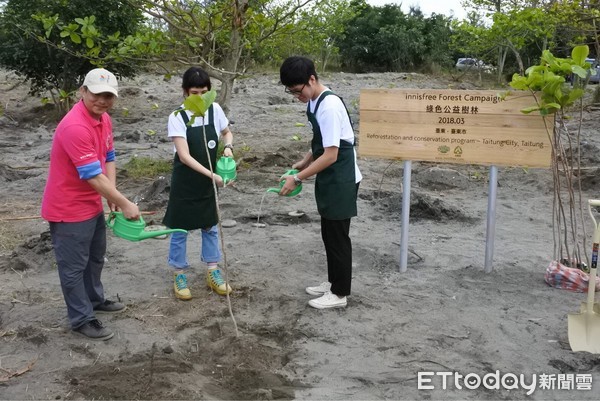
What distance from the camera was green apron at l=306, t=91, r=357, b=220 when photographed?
12.3 ft

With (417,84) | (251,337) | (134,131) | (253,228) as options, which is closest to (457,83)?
(417,84)

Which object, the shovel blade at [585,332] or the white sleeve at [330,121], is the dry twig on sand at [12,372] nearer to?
the white sleeve at [330,121]

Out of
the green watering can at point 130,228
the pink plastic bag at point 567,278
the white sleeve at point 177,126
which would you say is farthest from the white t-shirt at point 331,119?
the pink plastic bag at point 567,278

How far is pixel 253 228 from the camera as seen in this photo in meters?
5.95

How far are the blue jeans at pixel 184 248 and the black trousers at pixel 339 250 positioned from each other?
2.75 feet

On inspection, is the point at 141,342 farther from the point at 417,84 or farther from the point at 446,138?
the point at 417,84

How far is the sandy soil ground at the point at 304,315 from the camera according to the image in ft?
10.2

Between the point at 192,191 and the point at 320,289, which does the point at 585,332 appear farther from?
the point at 192,191

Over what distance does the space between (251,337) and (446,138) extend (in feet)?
7.22

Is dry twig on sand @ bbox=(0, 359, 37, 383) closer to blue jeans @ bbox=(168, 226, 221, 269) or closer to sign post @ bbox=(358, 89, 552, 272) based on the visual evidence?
blue jeans @ bbox=(168, 226, 221, 269)

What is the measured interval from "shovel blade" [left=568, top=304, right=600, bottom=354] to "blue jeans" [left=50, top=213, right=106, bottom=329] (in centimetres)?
295

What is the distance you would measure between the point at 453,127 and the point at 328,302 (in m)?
1.71

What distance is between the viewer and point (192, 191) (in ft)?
13.1

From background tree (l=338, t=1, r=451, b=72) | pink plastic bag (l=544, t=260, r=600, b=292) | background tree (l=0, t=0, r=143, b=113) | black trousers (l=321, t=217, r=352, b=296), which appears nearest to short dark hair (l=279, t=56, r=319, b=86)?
Result: black trousers (l=321, t=217, r=352, b=296)
